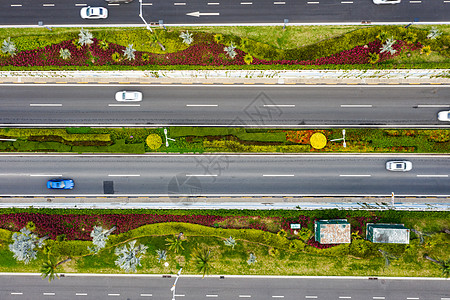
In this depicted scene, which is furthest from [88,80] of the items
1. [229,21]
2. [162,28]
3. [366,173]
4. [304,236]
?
[366,173]

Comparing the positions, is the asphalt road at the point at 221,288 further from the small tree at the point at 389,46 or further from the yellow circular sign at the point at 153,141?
the small tree at the point at 389,46

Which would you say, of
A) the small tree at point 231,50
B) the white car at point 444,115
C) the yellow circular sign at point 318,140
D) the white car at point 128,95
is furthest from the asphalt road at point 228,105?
the small tree at point 231,50

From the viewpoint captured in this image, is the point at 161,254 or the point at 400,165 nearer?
the point at 161,254

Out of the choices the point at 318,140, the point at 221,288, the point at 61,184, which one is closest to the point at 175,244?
the point at 221,288

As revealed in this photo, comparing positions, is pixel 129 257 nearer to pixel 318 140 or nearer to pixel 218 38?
pixel 318 140

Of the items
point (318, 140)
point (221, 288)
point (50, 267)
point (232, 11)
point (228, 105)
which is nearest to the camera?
point (50, 267)

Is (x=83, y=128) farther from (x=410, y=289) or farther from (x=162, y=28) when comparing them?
(x=410, y=289)
